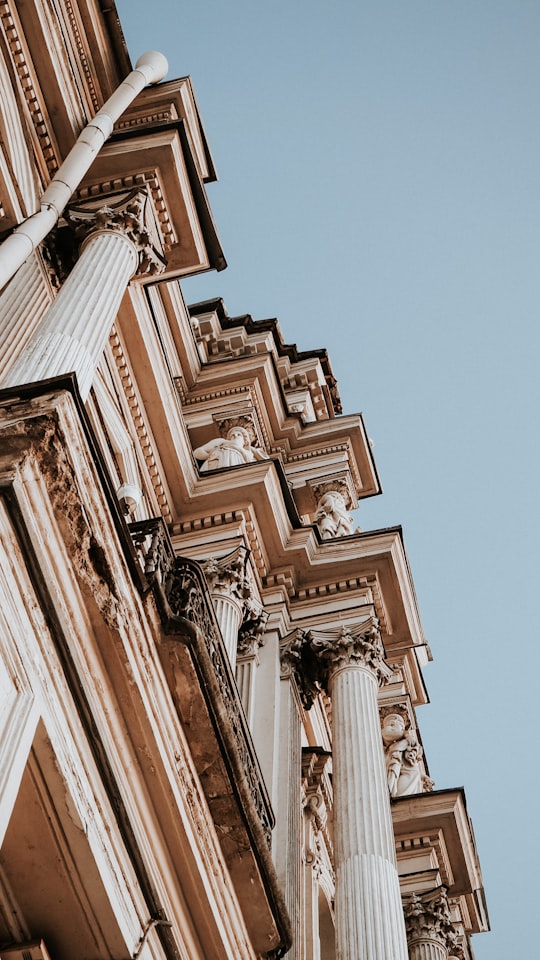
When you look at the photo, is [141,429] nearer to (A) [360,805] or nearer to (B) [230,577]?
(B) [230,577]

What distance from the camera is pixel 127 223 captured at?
1524cm

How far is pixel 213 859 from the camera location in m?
9.91

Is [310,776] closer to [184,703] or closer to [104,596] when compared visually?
[184,703]

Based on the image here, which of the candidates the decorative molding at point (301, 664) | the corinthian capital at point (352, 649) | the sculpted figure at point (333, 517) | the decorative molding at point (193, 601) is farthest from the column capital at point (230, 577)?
the sculpted figure at point (333, 517)

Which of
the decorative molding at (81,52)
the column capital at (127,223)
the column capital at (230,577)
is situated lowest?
the column capital at (230,577)

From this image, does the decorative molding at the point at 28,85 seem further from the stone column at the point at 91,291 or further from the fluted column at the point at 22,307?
the fluted column at the point at 22,307

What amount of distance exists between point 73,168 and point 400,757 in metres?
12.9

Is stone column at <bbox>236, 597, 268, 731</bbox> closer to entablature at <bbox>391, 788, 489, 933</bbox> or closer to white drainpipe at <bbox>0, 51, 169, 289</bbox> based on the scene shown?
white drainpipe at <bbox>0, 51, 169, 289</bbox>

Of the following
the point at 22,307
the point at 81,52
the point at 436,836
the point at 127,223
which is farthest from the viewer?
the point at 436,836

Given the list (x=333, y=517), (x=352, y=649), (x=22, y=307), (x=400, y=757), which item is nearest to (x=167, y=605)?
(x=22, y=307)

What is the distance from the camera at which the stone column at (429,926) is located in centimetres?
2008

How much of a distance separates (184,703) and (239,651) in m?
6.30

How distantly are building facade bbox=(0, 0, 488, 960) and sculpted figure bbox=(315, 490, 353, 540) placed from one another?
0.27 ft

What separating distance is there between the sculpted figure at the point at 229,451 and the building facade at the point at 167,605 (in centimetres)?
7
